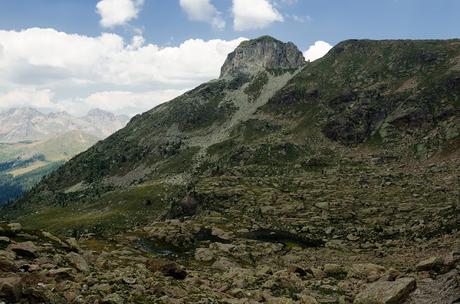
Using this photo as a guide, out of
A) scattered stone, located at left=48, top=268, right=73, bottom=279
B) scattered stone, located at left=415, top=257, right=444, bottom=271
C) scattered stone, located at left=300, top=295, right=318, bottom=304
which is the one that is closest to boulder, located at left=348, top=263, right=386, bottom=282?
scattered stone, located at left=415, top=257, right=444, bottom=271

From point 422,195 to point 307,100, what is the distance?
396 ft

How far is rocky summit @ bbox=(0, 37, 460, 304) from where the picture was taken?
27438 mm

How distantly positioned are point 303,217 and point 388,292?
37.9 metres

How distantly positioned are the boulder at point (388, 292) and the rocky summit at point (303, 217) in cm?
12

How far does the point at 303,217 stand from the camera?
217 feet

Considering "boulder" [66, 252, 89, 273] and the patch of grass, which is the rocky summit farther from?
the patch of grass

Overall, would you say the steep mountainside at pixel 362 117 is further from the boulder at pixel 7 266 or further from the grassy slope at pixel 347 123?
the boulder at pixel 7 266

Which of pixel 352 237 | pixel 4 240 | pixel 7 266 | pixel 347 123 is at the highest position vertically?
pixel 347 123

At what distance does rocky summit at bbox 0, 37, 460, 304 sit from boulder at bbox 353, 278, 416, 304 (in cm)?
12

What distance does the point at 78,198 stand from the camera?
196625 mm

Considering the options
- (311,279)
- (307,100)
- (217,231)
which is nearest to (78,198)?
(307,100)

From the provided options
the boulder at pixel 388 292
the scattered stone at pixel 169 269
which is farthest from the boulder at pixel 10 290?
the boulder at pixel 388 292

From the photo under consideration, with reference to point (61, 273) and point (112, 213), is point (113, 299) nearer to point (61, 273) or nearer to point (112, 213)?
point (61, 273)

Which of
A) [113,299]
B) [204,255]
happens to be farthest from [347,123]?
[113,299]
